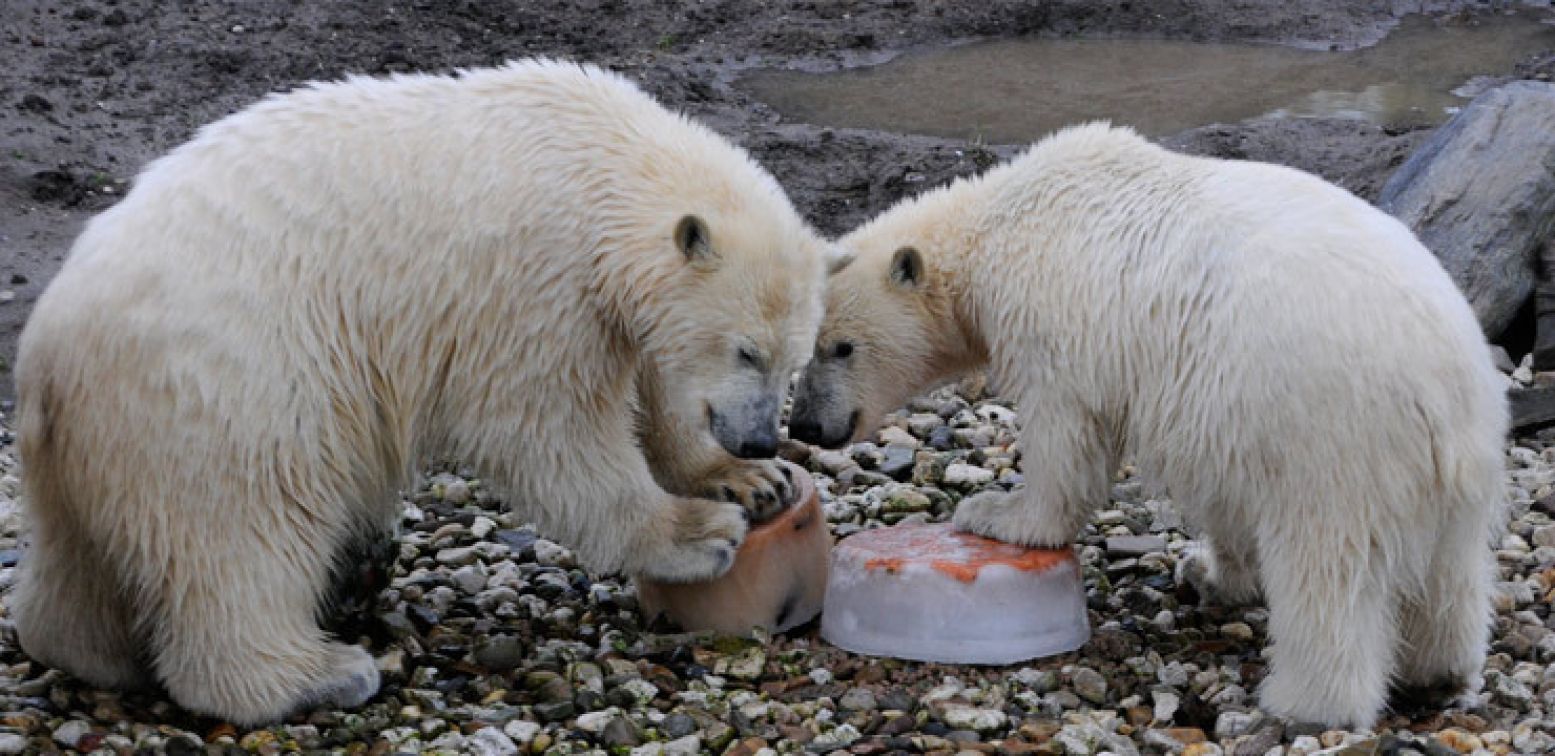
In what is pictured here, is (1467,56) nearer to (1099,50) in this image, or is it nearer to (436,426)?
(1099,50)

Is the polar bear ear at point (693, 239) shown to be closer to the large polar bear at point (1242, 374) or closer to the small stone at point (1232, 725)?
the large polar bear at point (1242, 374)

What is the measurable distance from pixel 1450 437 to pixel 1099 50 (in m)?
9.93

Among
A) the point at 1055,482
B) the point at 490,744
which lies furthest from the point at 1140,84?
the point at 490,744

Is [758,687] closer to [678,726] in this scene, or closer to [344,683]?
[678,726]

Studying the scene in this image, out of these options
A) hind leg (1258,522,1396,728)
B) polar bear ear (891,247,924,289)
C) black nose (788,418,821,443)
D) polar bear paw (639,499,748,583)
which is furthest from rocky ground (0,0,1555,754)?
polar bear ear (891,247,924,289)

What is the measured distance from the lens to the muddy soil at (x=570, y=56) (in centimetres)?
1012

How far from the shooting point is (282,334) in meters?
5.16

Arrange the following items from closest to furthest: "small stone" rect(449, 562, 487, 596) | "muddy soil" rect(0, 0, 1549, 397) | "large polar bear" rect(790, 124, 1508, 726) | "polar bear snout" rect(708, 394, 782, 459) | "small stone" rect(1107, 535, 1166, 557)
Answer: "large polar bear" rect(790, 124, 1508, 726) < "polar bear snout" rect(708, 394, 782, 459) < "small stone" rect(449, 562, 487, 596) < "small stone" rect(1107, 535, 1166, 557) < "muddy soil" rect(0, 0, 1549, 397)

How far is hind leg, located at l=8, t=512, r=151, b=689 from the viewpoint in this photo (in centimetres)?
528

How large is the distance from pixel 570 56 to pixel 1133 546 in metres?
7.39

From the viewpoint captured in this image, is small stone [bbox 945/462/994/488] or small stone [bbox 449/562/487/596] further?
small stone [bbox 945/462/994/488]

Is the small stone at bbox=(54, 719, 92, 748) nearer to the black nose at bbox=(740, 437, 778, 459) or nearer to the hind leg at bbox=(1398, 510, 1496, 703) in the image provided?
the black nose at bbox=(740, 437, 778, 459)

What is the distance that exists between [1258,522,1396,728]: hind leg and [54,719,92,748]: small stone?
3183 millimetres

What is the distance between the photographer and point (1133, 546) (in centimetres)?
659
